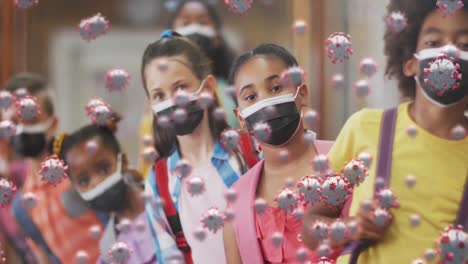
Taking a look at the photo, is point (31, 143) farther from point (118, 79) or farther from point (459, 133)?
point (459, 133)

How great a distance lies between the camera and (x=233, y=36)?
781 mm

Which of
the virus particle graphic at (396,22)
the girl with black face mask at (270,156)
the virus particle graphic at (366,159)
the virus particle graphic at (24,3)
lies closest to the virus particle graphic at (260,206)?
the girl with black face mask at (270,156)

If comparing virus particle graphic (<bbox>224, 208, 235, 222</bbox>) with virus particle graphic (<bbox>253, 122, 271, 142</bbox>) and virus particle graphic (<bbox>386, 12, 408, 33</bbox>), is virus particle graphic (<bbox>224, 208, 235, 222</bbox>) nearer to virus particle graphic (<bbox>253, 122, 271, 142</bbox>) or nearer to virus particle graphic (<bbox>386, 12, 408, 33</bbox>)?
virus particle graphic (<bbox>253, 122, 271, 142</bbox>)

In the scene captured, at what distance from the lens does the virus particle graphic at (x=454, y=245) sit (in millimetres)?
669

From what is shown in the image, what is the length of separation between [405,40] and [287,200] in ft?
0.61

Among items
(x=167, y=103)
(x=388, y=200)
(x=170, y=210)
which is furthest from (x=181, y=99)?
(x=388, y=200)

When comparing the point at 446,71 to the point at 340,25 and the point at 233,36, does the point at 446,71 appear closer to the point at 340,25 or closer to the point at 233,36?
the point at 340,25

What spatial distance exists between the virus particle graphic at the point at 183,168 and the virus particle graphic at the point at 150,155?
0.03 meters

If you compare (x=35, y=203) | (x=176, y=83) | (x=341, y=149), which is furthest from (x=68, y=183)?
(x=341, y=149)

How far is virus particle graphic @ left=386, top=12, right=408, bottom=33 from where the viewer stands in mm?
700

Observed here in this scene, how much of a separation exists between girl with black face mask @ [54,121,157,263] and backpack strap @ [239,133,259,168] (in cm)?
12

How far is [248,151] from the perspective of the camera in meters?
0.75

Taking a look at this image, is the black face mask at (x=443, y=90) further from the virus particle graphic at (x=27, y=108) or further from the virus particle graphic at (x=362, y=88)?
the virus particle graphic at (x=27, y=108)

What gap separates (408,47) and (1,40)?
463mm
